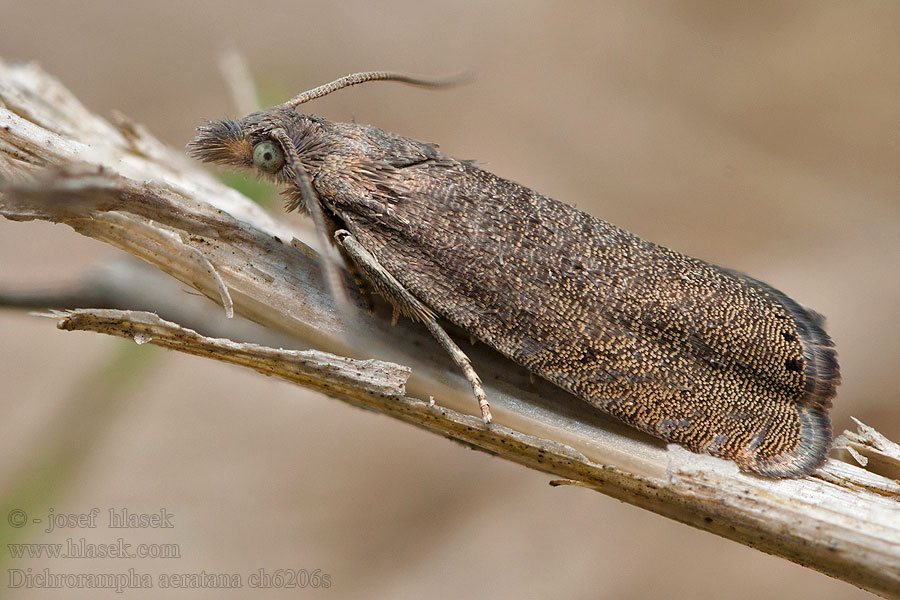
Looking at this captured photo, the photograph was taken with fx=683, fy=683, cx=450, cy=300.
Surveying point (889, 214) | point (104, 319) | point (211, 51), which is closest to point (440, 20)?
point (211, 51)

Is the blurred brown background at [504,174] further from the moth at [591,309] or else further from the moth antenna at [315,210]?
the moth at [591,309]

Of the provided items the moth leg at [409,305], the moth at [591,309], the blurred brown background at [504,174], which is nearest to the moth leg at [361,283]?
the moth at [591,309]

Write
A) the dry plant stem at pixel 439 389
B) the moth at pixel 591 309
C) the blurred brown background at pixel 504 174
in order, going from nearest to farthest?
the dry plant stem at pixel 439 389
the moth at pixel 591 309
the blurred brown background at pixel 504 174

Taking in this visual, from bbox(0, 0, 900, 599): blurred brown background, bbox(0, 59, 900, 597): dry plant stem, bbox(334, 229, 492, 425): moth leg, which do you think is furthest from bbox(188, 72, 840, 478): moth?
bbox(0, 0, 900, 599): blurred brown background

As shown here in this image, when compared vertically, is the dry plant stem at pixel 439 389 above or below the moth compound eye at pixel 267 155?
below

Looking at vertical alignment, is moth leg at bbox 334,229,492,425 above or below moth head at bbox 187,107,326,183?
below

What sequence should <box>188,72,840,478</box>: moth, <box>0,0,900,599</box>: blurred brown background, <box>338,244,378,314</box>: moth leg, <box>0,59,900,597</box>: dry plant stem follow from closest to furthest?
<box>0,59,900,597</box>: dry plant stem → <box>188,72,840,478</box>: moth → <box>338,244,378,314</box>: moth leg → <box>0,0,900,599</box>: blurred brown background

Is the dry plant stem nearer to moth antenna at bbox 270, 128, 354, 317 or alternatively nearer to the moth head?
moth antenna at bbox 270, 128, 354, 317
